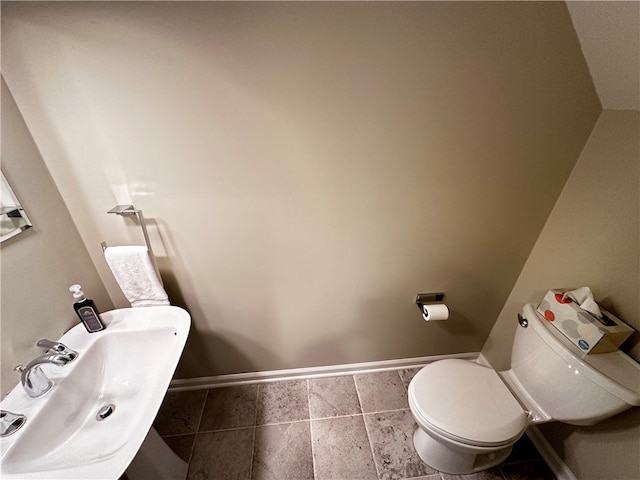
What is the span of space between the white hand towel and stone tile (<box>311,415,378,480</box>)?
101 centimetres

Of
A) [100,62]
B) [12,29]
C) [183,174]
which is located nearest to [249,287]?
[183,174]

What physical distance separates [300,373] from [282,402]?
7.1 inches

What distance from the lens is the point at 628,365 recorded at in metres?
0.86

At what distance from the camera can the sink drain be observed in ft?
2.82

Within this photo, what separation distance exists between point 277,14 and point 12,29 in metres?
0.76

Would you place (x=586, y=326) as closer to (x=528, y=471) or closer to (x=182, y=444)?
(x=528, y=471)

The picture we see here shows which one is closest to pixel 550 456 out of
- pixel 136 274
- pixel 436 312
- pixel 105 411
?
pixel 436 312

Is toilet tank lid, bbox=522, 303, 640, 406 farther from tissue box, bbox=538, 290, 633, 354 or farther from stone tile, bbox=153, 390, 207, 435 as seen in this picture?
stone tile, bbox=153, 390, 207, 435

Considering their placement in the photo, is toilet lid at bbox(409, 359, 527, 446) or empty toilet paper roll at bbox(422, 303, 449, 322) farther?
empty toilet paper roll at bbox(422, 303, 449, 322)

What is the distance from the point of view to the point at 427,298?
135 centimetres

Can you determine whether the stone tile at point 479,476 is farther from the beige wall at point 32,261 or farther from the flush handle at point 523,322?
the beige wall at point 32,261

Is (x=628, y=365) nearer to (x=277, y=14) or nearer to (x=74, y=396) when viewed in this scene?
(x=277, y=14)

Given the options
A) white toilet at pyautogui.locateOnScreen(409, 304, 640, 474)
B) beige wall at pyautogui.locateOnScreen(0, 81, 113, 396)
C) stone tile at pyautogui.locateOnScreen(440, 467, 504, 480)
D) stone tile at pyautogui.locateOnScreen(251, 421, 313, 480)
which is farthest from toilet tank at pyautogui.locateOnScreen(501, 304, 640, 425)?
beige wall at pyautogui.locateOnScreen(0, 81, 113, 396)

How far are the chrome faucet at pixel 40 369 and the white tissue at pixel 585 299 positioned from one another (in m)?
1.81
